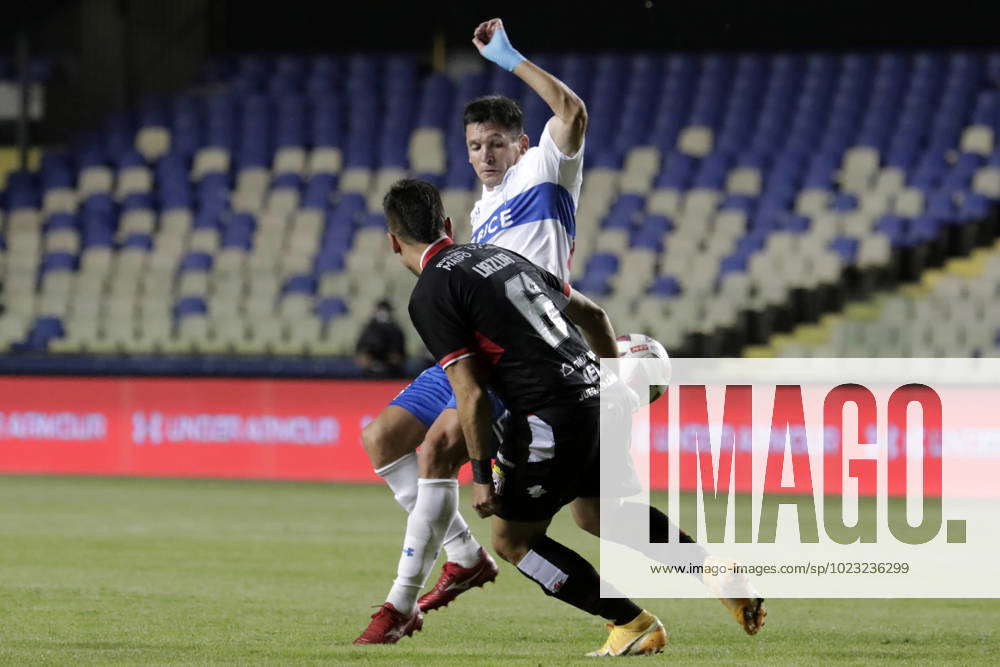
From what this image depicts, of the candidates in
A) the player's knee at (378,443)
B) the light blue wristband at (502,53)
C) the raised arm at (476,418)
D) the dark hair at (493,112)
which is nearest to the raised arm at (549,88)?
the light blue wristband at (502,53)

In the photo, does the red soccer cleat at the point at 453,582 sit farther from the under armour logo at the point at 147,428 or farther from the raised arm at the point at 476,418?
the under armour logo at the point at 147,428

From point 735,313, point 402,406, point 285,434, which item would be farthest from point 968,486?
point 402,406

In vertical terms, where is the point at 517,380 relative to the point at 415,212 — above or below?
below

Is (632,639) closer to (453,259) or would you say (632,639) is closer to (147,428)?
(453,259)

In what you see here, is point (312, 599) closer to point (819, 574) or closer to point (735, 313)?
point (819, 574)

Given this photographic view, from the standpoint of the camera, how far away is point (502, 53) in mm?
7066

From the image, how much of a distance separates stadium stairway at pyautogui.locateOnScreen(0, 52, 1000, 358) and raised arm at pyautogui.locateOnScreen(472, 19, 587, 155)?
40.9 feet

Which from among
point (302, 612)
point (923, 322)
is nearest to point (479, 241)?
point (302, 612)

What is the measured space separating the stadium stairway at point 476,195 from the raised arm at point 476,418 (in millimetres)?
13236

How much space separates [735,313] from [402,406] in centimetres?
1307

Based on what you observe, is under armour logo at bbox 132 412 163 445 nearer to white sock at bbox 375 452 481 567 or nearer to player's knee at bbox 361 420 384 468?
white sock at bbox 375 452 481 567

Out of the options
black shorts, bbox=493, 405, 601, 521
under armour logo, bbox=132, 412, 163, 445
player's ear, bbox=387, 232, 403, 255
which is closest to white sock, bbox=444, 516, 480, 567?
black shorts, bbox=493, 405, 601, 521

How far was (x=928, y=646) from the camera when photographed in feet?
24.0

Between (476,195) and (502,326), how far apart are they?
17.4 meters
